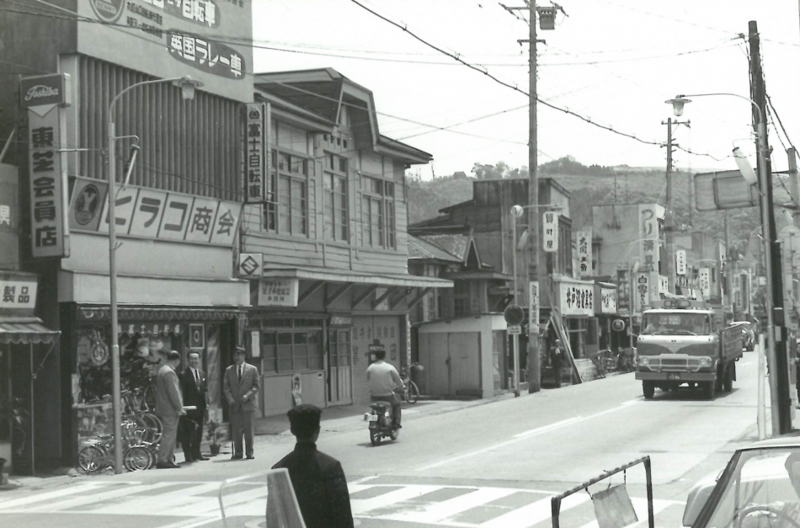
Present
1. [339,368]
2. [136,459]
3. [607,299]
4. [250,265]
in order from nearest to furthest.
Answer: [136,459] → [250,265] → [339,368] → [607,299]

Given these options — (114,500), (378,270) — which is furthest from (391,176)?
(114,500)

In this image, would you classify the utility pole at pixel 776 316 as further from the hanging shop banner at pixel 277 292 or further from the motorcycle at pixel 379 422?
the hanging shop banner at pixel 277 292

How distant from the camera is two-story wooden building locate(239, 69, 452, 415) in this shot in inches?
1055

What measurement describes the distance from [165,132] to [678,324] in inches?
648

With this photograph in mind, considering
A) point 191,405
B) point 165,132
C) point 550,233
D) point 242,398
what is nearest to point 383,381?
point 242,398

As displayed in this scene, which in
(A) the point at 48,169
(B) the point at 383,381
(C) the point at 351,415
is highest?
(A) the point at 48,169

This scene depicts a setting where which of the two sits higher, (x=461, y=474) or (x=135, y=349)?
(x=135, y=349)

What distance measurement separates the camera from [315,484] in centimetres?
605

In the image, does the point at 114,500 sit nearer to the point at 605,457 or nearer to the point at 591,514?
the point at 591,514

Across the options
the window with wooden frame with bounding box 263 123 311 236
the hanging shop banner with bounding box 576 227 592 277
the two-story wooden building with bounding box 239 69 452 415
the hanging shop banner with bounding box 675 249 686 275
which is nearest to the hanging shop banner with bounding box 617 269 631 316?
the hanging shop banner with bounding box 576 227 592 277

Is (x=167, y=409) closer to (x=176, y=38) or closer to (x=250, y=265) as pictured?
(x=250, y=265)

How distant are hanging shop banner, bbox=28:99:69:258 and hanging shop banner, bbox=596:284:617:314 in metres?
45.5

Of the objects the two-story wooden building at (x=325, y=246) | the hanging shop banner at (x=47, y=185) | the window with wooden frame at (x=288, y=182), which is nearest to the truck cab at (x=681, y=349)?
the two-story wooden building at (x=325, y=246)

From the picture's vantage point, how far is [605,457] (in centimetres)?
1764
